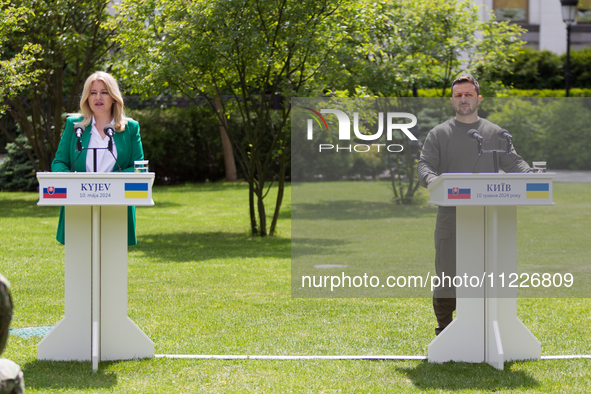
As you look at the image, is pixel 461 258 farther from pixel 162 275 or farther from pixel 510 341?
pixel 162 275

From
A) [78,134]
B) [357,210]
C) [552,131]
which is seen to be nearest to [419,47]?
[357,210]

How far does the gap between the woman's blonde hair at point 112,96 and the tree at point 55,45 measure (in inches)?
419

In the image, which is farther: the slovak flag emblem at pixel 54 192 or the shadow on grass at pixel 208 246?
the shadow on grass at pixel 208 246

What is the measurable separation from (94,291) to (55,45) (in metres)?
14.4

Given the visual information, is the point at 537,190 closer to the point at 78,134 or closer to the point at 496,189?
the point at 496,189

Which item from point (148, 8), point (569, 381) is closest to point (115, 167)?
point (569, 381)

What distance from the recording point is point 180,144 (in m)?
25.5

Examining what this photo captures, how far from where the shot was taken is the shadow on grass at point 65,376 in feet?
14.3

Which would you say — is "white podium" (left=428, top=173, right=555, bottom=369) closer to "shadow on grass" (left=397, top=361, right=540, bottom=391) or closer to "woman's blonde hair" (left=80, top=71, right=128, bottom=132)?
"shadow on grass" (left=397, top=361, right=540, bottom=391)

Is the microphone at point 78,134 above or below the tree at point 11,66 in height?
below

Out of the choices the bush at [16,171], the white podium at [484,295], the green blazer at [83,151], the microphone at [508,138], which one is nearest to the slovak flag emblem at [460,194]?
the white podium at [484,295]

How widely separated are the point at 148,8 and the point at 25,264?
502 centimetres

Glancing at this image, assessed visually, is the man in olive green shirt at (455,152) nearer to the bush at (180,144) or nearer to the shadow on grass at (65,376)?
the shadow on grass at (65,376)

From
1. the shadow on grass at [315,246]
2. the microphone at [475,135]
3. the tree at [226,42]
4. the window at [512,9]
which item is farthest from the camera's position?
the window at [512,9]
